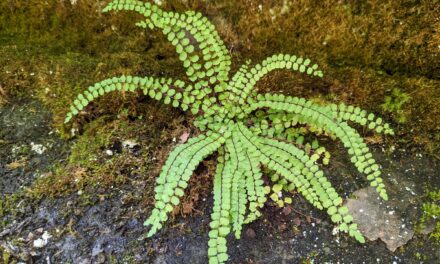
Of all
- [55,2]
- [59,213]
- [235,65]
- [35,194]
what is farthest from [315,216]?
[55,2]

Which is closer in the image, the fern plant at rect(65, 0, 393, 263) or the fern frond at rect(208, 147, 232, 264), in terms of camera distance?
the fern frond at rect(208, 147, 232, 264)

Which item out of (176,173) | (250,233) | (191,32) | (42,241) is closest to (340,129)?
(250,233)

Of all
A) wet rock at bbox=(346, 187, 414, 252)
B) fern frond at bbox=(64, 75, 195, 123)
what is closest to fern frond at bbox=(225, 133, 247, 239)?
fern frond at bbox=(64, 75, 195, 123)

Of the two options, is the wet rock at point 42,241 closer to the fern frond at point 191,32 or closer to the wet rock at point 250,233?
the wet rock at point 250,233

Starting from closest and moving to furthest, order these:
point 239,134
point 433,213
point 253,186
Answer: point 253,186 → point 433,213 → point 239,134

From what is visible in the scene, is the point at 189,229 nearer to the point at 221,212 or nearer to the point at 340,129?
the point at 221,212

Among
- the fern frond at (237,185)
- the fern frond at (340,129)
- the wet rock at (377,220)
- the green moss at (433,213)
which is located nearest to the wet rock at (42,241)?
the fern frond at (237,185)

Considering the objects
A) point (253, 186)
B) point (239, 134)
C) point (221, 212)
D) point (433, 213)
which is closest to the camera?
point (221, 212)

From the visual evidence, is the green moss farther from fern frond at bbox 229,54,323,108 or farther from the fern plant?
fern frond at bbox 229,54,323,108
